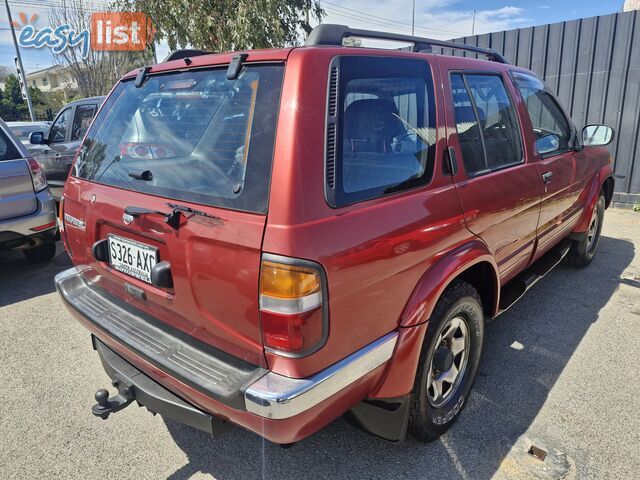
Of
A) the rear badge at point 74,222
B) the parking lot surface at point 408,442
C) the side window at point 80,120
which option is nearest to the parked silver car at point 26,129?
the side window at point 80,120

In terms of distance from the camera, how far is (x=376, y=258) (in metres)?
1.70

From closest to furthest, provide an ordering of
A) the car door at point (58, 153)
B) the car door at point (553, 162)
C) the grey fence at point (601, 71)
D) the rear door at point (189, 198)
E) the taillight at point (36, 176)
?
1. the rear door at point (189, 198)
2. the car door at point (553, 162)
3. the taillight at point (36, 176)
4. the grey fence at point (601, 71)
5. the car door at point (58, 153)

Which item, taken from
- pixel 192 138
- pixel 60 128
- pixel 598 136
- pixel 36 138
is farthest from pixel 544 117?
pixel 60 128

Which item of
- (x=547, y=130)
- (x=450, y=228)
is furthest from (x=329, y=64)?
(x=547, y=130)

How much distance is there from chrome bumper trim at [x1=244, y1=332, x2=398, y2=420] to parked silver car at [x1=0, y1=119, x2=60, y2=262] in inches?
154

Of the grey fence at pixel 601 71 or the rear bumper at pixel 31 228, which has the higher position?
the grey fence at pixel 601 71

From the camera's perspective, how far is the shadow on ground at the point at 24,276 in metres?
4.32

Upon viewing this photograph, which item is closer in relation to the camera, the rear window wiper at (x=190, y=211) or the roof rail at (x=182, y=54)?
the rear window wiper at (x=190, y=211)

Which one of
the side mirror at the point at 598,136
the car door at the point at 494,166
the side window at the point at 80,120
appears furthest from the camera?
the side window at the point at 80,120

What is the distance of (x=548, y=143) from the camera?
336 centimetres

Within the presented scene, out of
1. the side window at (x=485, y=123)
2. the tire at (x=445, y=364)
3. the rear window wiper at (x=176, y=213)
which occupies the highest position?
the side window at (x=485, y=123)

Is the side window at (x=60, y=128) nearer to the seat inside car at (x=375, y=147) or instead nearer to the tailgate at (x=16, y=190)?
the tailgate at (x=16, y=190)

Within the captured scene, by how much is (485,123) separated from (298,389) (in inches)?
75.7

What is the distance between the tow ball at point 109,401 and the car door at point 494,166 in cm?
180
